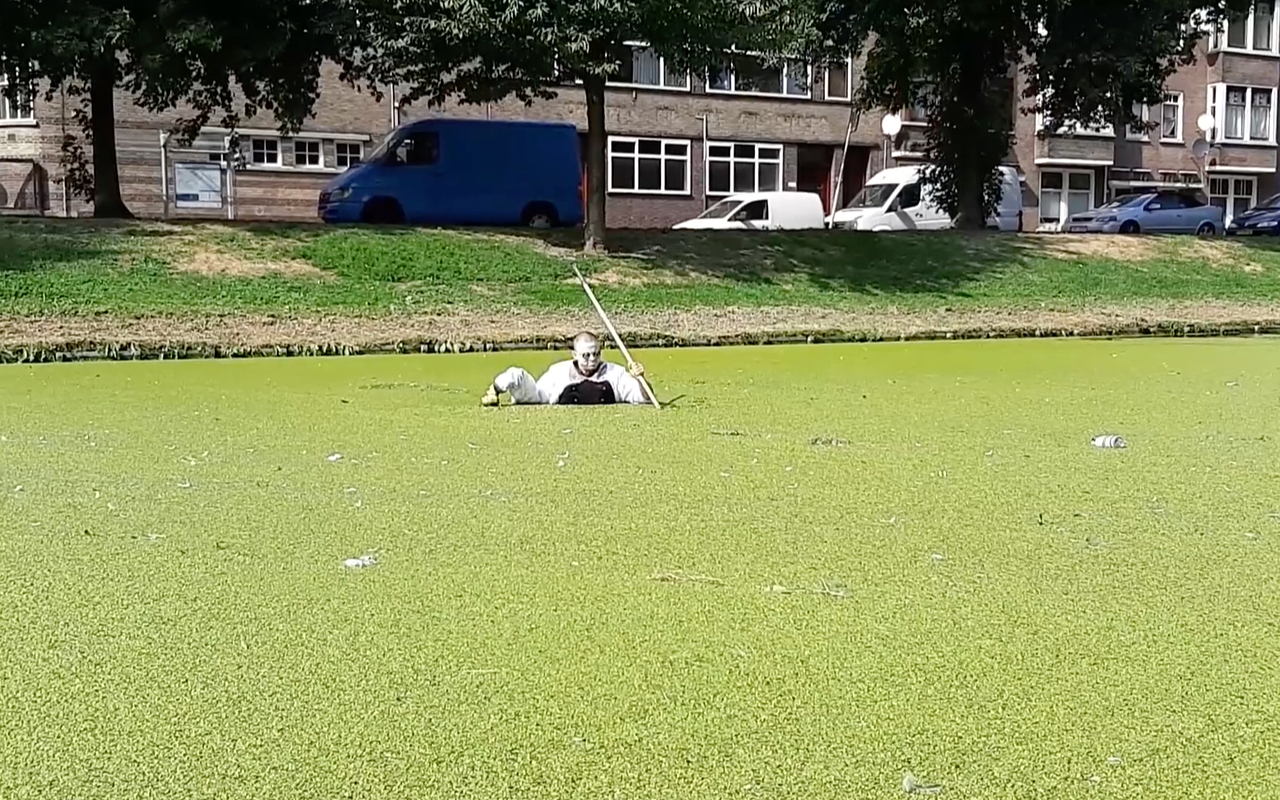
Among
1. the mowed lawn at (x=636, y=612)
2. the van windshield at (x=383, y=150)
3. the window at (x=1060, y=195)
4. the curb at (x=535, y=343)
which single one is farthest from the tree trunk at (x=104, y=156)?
the window at (x=1060, y=195)

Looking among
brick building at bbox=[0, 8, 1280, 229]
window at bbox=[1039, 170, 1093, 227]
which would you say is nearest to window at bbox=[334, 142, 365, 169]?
brick building at bbox=[0, 8, 1280, 229]

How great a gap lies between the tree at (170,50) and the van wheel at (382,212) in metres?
2.75

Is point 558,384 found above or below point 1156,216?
below

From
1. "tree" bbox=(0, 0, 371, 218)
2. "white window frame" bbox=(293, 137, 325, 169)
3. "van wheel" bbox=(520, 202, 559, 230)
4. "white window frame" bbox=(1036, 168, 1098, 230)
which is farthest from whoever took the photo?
"white window frame" bbox=(1036, 168, 1098, 230)

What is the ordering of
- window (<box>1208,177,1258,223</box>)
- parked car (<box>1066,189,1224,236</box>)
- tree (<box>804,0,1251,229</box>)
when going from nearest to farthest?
1. tree (<box>804,0,1251,229</box>)
2. parked car (<box>1066,189,1224,236</box>)
3. window (<box>1208,177,1258,223</box>)

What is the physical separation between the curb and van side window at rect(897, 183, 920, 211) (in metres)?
10.8

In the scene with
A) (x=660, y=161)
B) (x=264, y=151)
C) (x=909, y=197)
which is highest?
(x=264, y=151)

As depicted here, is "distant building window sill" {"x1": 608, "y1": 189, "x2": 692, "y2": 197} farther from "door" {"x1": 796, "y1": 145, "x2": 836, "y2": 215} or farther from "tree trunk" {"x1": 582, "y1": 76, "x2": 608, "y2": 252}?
"tree trunk" {"x1": 582, "y1": 76, "x2": 608, "y2": 252}

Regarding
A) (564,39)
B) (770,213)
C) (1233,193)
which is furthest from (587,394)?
(1233,193)

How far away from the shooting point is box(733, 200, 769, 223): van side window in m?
27.1

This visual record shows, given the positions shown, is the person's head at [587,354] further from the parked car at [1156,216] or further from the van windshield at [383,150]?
the parked car at [1156,216]

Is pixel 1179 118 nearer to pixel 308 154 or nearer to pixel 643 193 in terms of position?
pixel 643 193

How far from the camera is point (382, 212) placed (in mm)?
23297

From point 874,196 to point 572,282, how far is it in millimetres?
12945
